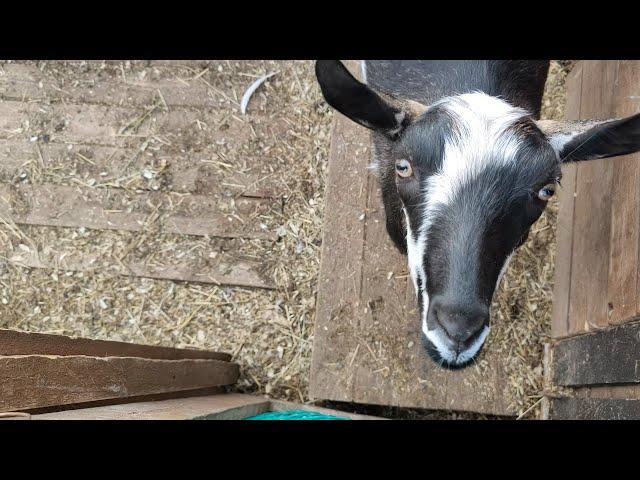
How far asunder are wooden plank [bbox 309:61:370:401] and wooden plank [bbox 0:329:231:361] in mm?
1231

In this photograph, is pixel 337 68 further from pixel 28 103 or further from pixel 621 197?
pixel 28 103

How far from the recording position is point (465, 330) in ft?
6.88

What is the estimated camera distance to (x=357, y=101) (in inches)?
91.9

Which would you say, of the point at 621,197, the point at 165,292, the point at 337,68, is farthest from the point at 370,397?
the point at 337,68

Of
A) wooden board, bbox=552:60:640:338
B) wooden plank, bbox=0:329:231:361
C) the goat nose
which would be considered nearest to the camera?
wooden plank, bbox=0:329:231:361

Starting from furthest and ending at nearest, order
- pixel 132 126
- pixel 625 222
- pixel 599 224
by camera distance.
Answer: pixel 132 126, pixel 599 224, pixel 625 222

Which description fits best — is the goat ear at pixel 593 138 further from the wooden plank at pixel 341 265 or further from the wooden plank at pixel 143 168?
the wooden plank at pixel 143 168

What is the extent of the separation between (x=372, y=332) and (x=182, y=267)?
1.53m

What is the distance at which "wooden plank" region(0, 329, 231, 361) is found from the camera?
163cm

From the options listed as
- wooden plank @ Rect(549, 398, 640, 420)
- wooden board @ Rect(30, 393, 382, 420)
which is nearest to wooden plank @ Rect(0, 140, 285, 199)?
wooden board @ Rect(30, 393, 382, 420)

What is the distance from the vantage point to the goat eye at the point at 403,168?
94.7 inches

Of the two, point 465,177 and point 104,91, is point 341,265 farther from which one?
point 104,91

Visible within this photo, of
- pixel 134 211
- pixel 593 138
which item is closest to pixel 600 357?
pixel 593 138

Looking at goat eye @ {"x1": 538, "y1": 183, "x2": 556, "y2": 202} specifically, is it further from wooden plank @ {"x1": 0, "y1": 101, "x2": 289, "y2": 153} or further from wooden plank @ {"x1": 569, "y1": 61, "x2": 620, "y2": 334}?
wooden plank @ {"x1": 0, "y1": 101, "x2": 289, "y2": 153}
